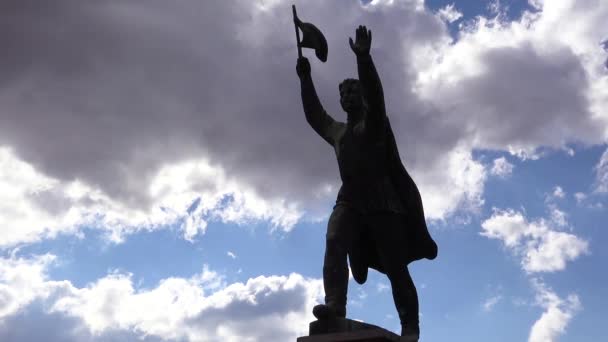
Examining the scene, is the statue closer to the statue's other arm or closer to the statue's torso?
the statue's torso

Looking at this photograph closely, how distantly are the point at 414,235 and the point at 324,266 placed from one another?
1.27m

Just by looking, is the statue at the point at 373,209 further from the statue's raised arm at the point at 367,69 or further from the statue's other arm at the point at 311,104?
the statue's other arm at the point at 311,104

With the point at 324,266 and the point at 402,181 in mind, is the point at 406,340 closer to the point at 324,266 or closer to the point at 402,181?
the point at 324,266

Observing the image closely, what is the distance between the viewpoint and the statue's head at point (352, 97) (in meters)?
9.02

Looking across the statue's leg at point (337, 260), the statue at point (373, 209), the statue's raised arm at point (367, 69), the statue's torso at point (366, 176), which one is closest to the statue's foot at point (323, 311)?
the statue's leg at point (337, 260)

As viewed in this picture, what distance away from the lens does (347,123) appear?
916 centimetres

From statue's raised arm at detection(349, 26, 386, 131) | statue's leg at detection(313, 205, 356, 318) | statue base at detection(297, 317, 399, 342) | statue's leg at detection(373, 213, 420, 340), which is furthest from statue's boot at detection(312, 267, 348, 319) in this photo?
statue's raised arm at detection(349, 26, 386, 131)

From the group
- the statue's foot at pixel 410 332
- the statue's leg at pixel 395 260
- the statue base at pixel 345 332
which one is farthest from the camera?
the statue's leg at pixel 395 260

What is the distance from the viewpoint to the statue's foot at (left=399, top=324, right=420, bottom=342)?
27.1 feet

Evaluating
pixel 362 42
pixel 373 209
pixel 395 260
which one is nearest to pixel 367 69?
pixel 362 42

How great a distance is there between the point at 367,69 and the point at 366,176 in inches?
52.7

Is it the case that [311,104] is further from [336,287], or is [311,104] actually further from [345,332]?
[345,332]

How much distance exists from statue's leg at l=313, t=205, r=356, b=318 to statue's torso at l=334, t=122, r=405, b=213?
8.0 inches

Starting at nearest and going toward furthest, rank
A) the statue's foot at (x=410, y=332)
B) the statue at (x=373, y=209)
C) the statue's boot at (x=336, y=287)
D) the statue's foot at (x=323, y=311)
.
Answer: the statue's foot at (x=323, y=311), the statue's boot at (x=336, y=287), the statue's foot at (x=410, y=332), the statue at (x=373, y=209)
